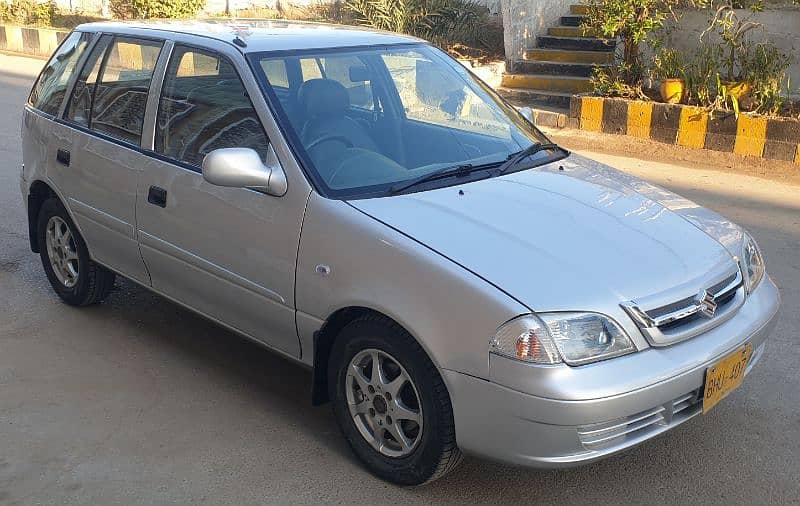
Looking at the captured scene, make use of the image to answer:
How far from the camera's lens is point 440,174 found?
147 inches

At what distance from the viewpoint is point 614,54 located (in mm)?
10789

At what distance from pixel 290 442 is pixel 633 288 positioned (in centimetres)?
159

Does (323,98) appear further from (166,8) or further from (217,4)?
(217,4)

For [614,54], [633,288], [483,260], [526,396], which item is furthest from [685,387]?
[614,54]

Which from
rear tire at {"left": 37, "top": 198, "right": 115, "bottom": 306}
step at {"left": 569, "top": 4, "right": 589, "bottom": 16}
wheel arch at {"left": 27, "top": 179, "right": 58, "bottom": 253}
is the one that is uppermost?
step at {"left": 569, "top": 4, "right": 589, "bottom": 16}

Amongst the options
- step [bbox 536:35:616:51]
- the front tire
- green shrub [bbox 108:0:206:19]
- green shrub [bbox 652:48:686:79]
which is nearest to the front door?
the front tire

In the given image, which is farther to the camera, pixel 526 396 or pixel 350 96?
pixel 350 96

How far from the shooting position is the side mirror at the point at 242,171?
11.4 feet

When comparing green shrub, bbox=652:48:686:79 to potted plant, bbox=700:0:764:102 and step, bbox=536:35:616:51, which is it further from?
step, bbox=536:35:616:51

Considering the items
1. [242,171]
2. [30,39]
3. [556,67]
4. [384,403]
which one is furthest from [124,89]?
[30,39]

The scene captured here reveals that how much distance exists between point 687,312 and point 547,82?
8.88 m

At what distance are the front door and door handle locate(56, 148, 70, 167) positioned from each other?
0.82 m

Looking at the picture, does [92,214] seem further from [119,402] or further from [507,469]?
[507,469]

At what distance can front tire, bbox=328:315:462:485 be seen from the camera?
10.1 feet
